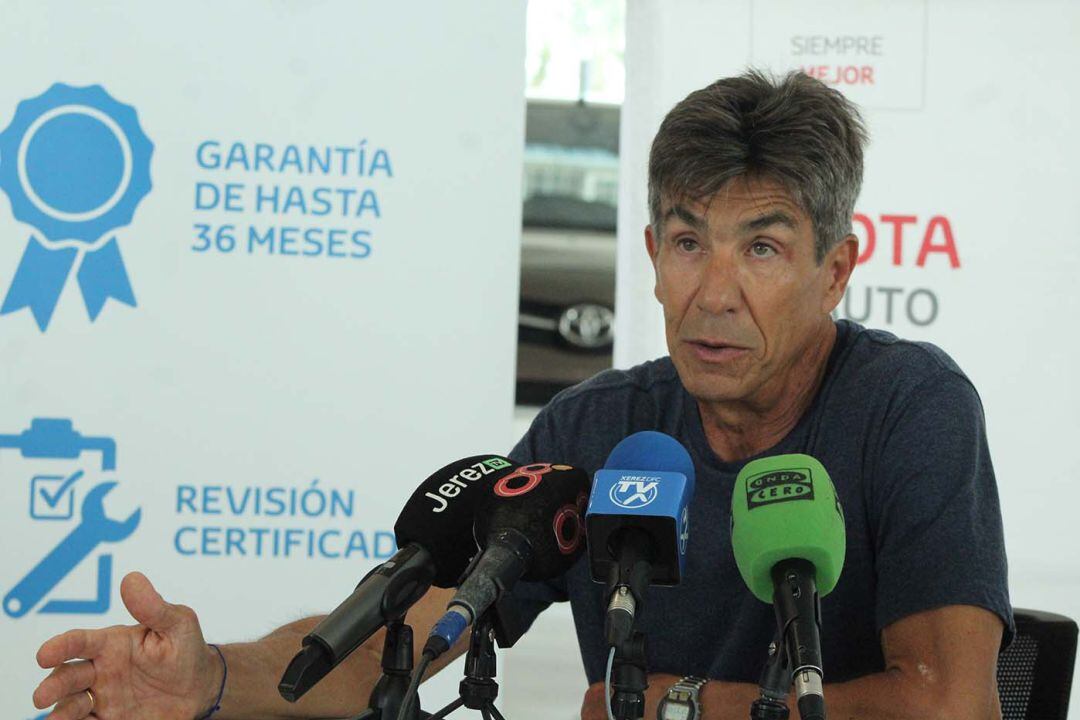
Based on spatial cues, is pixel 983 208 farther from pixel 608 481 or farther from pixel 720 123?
pixel 608 481

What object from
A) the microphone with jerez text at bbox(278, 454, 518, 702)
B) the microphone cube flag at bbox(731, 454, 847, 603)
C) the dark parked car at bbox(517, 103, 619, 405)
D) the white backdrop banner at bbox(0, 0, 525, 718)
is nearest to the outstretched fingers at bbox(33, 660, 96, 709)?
the microphone with jerez text at bbox(278, 454, 518, 702)

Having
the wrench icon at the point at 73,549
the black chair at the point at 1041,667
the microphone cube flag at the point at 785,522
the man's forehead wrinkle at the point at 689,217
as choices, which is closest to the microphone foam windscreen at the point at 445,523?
the microphone cube flag at the point at 785,522

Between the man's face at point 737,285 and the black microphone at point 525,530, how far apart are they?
0.55m

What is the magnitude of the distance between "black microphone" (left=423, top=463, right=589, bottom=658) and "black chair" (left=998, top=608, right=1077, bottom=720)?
3.12 ft

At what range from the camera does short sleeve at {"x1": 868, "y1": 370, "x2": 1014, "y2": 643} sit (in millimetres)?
1633

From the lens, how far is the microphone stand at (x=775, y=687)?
1069 mm

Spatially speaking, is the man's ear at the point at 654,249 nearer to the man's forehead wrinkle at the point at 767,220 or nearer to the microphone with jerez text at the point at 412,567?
the man's forehead wrinkle at the point at 767,220

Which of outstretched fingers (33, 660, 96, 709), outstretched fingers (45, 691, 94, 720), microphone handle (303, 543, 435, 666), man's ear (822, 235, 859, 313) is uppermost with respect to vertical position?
man's ear (822, 235, 859, 313)

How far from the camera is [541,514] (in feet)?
4.04

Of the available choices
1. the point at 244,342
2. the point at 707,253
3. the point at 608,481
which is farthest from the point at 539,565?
the point at 244,342

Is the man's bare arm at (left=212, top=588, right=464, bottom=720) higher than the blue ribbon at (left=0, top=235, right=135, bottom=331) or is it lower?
lower

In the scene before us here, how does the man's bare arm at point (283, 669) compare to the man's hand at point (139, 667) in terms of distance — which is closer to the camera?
the man's hand at point (139, 667)

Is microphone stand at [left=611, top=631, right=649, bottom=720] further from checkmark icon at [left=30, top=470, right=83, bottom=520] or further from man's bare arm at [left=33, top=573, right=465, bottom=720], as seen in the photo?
checkmark icon at [left=30, top=470, right=83, bottom=520]

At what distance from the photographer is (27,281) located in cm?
294
